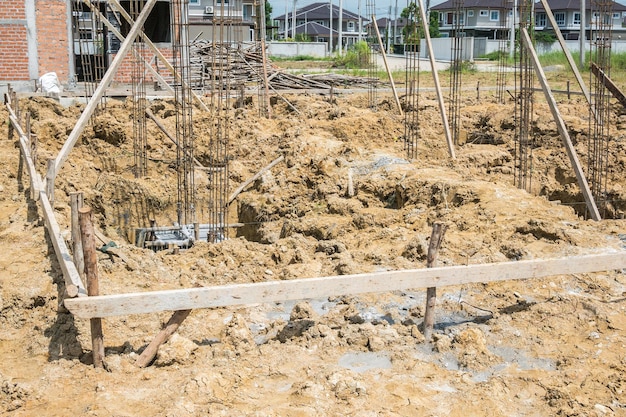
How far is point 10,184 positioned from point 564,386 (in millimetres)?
9061

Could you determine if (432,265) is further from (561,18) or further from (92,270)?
(561,18)

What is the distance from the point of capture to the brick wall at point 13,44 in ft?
59.7

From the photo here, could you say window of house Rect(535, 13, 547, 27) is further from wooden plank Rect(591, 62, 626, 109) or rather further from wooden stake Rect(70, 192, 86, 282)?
wooden stake Rect(70, 192, 86, 282)

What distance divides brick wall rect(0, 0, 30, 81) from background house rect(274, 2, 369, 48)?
2410 inches

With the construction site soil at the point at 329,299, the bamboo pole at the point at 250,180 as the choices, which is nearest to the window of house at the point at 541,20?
the construction site soil at the point at 329,299

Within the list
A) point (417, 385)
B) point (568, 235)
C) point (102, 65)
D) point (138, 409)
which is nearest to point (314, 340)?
point (417, 385)

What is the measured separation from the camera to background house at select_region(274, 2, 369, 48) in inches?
3123

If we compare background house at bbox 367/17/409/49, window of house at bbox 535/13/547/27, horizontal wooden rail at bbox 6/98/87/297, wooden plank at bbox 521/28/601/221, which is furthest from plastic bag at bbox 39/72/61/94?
window of house at bbox 535/13/547/27

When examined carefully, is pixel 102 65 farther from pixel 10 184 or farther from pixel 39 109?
pixel 10 184

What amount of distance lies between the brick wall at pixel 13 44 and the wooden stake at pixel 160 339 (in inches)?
567

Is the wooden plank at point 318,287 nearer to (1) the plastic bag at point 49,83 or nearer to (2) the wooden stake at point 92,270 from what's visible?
(2) the wooden stake at point 92,270

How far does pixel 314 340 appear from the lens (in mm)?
6738

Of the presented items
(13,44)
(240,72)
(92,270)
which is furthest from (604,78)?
(240,72)

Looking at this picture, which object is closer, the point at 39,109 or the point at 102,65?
the point at 39,109
